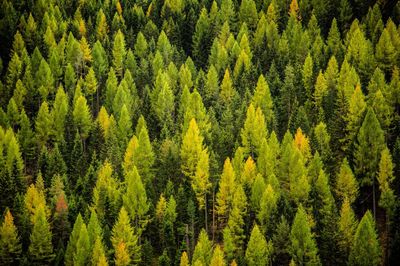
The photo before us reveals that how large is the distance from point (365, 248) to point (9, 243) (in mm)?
39845

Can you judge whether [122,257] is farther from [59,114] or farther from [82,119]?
[59,114]

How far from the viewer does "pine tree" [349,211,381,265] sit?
6125 cm

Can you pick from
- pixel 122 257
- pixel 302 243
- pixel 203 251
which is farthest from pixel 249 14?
pixel 122 257

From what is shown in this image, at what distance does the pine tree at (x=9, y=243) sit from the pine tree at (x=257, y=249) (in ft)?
88.1

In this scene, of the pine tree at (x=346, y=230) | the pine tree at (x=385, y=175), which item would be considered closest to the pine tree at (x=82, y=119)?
the pine tree at (x=346, y=230)

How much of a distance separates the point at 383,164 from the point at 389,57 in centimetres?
3291

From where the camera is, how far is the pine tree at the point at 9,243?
68125mm

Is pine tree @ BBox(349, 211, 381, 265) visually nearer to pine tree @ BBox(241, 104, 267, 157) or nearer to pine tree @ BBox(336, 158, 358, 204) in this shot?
pine tree @ BBox(336, 158, 358, 204)

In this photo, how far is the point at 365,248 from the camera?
61469mm

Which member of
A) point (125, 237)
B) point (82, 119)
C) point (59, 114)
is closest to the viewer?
point (125, 237)

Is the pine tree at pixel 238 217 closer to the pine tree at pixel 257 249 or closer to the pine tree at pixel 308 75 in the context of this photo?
the pine tree at pixel 257 249

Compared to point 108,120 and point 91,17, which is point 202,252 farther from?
point 91,17

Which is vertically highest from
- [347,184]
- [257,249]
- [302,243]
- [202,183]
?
[347,184]

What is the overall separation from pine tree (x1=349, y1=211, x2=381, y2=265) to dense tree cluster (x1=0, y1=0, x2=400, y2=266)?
0.49 feet
